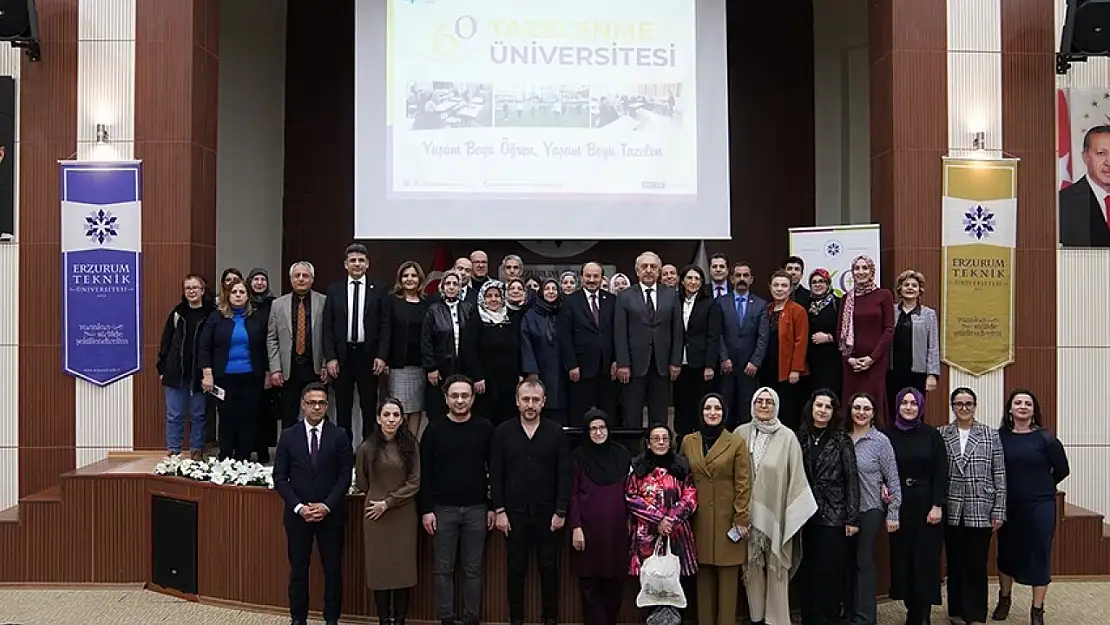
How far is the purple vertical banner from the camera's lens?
8000 millimetres

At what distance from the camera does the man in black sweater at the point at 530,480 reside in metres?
5.81

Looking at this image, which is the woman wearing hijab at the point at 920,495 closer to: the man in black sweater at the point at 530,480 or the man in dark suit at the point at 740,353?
the man in dark suit at the point at 740,353

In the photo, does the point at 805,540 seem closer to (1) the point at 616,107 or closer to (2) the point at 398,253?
(1) the point at 616,107

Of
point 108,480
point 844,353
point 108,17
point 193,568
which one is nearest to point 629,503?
point 844,353

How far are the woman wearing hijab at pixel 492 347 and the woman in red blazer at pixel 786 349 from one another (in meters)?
1.90

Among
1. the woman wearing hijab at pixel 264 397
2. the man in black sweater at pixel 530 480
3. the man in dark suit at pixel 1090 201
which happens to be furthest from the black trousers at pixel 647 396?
the man in dark suit at pixel 1090 201

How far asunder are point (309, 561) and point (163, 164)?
12.4ft

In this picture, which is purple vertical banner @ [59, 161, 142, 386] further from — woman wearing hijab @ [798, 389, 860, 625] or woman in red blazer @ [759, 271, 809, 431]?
woman wearing hijab @ [798, 389, 860, 625]

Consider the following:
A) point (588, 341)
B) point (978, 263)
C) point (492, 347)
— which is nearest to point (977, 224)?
point (978, 263)

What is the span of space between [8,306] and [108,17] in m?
2.48

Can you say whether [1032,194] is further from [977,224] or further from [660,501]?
[660,501]

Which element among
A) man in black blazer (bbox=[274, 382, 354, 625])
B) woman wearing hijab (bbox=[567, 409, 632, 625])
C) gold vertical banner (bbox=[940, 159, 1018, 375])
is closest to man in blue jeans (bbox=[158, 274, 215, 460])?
man in black blazer (bbox=[274, 382, 354, 625])

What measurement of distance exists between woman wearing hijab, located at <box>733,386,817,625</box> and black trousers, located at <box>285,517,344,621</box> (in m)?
2.42

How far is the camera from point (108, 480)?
7020 millimetres
